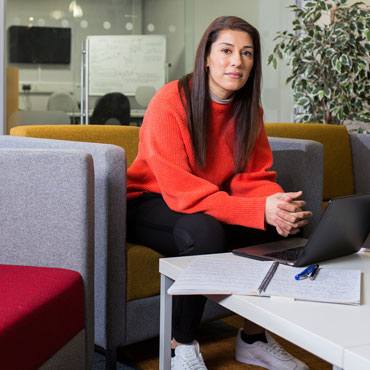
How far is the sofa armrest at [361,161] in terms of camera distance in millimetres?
3008

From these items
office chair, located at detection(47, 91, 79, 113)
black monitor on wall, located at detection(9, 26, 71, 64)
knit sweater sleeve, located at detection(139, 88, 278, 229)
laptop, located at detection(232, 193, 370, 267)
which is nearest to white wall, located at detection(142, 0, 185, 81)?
black monitor on wall, located at detection(9, 26, 71, 64)

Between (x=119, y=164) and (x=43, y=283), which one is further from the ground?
(x=119, y=164)

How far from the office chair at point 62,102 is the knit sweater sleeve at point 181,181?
2068mm

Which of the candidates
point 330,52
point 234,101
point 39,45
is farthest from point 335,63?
point 234,101

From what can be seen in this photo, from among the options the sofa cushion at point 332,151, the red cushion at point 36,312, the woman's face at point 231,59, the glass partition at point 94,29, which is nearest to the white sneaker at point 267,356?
the red cushion at point 36,312

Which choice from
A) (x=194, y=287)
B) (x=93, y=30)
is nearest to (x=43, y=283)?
(x=194, y=287)

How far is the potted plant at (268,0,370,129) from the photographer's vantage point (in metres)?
3.91

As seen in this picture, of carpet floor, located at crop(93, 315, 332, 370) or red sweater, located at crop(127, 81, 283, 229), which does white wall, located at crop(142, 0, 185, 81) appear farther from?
carpet floor, located at crop(93, 315, 332, 370)

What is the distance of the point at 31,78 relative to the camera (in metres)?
3.71

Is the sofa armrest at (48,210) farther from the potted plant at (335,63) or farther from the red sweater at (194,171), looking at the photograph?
the potted plant at (335,63)

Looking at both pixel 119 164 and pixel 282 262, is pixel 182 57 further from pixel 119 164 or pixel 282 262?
pixel 282 262

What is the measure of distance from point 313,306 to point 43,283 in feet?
2.00

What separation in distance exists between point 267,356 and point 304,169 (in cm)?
86

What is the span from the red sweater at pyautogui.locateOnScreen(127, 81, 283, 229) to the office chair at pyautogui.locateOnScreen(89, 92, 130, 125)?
6.93 feet
